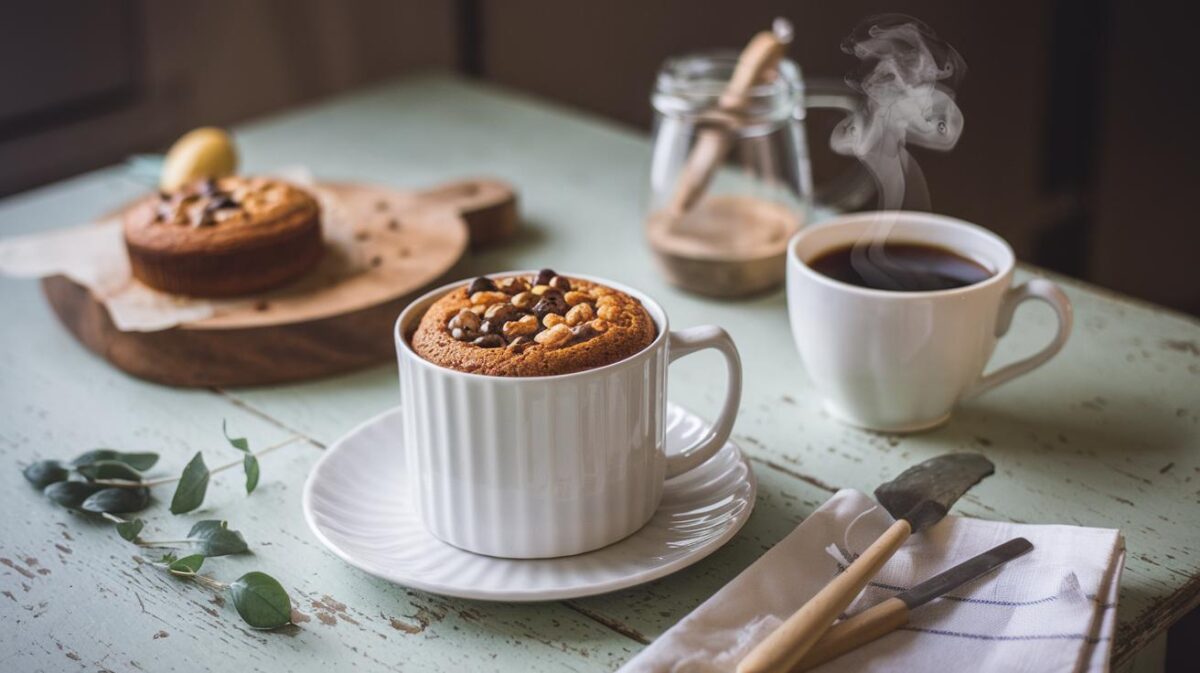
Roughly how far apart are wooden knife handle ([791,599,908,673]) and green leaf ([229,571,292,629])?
32cm

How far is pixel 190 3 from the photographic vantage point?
93.1 inches

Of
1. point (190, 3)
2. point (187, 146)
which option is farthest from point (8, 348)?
point (190, 3)

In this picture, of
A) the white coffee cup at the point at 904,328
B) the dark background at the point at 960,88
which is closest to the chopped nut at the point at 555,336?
the white coffee cup at the point at 904,328

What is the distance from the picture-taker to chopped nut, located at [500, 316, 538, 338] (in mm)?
795

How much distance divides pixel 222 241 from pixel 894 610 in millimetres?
717

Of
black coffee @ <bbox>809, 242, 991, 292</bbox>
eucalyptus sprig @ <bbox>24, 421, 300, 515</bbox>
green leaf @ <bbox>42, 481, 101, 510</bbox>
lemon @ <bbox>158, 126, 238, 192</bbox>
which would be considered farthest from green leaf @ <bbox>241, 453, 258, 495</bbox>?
lemon @ <bbox>158, 126, 238, 192</bbox>

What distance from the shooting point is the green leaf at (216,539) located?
833 millimetres

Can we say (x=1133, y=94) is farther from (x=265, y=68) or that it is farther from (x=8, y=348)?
(x=8, y=348)

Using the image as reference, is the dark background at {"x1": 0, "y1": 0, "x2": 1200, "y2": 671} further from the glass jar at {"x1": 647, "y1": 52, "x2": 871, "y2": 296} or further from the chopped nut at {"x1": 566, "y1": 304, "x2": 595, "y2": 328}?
the chopped nut at {"x1": 566, "y1": 304, "x2": 595, "y2": 328}

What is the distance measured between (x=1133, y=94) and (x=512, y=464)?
2412mm

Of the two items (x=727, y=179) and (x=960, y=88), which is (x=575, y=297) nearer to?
(x=727, y=179)

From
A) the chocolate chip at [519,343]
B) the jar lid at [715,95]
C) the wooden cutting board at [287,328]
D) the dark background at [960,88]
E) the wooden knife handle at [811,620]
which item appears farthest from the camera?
the dark background at [960,88]

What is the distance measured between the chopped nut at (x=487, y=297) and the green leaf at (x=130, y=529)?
11.3 inches

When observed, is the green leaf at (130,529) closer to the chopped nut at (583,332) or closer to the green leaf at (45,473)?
the green leaf at (45,473)
